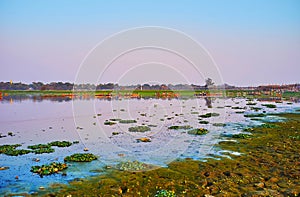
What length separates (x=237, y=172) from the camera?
44.6 feet

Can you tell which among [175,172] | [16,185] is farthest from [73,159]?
[175,172]

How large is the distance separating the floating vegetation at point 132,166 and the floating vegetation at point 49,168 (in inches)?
127

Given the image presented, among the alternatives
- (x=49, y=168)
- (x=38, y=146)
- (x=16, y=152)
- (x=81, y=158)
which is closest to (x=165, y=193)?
(x=49, y=168)

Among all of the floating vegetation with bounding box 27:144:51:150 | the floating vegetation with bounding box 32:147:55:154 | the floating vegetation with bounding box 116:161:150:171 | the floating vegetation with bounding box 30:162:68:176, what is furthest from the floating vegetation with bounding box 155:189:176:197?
the floating vegetation with bounding box 27:144:51:150

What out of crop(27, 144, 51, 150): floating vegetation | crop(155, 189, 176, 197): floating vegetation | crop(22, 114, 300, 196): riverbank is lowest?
crop(22, 114, 300, 196): riverbank

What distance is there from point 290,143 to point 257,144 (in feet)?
8.79

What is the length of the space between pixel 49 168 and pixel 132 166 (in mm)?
4616

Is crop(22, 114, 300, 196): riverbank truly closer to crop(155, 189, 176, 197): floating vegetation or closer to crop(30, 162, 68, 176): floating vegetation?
crop(155, 189, 176, 197): floating vegetation

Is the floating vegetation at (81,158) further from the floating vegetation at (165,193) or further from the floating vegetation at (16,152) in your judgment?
the floating vegetation at (165,193)

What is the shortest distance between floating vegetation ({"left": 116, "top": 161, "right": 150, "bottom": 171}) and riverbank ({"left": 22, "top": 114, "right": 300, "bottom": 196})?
64cm

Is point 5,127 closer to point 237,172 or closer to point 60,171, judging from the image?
point 60,171

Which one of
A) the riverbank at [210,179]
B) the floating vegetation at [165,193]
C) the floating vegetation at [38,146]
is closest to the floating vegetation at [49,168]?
the riverbank at [210,179]

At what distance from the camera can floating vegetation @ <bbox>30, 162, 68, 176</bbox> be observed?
13419mm

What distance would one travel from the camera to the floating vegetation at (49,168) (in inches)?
528
